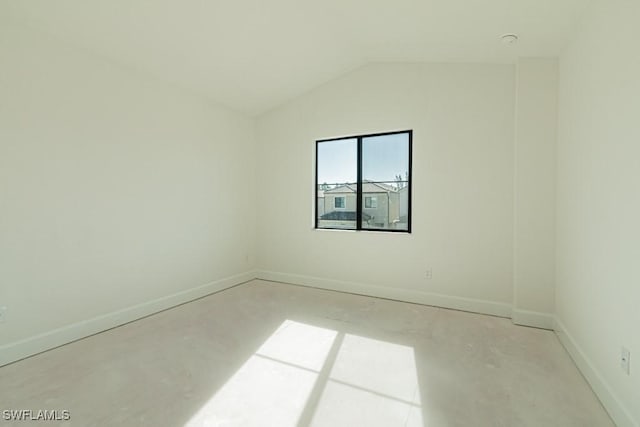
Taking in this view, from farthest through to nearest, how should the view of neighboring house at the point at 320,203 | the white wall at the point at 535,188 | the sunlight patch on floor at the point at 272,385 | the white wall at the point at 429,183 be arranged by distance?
the view of neighboring house at the point at 320,203 → the white wall at the point at 429,183 → the white wall at the point at 535,188 → the sunlight patch on floor at the point at 272,385

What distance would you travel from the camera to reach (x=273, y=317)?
3396mm

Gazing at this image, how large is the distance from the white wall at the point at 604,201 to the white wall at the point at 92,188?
13.4 feet

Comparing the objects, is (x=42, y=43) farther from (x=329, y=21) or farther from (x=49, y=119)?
(x=329, y=21)

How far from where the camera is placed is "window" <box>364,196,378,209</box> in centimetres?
430

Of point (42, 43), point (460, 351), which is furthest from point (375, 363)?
point (42, 43)

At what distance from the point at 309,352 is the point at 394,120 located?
2979 millimetres

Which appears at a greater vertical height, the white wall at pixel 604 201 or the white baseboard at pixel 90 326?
the white wall at pixel 604 201

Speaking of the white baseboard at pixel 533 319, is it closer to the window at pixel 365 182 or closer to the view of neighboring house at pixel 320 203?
the window at pixel 365 182

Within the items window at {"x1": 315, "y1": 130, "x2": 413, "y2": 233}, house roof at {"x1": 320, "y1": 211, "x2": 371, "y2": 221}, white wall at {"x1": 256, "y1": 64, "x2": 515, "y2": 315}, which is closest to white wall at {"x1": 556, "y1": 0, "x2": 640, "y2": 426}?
white wall at {"x1": 256, "y1": 64, "x2": 515, "y2": 315}

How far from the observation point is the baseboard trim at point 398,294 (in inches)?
136

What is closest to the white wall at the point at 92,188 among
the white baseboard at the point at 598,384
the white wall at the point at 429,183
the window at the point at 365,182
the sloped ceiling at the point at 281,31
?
the sloped ceiling at the point at 281,31

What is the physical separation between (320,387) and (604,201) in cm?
229

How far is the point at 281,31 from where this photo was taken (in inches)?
126

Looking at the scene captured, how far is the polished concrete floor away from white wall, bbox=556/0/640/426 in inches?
10.8
